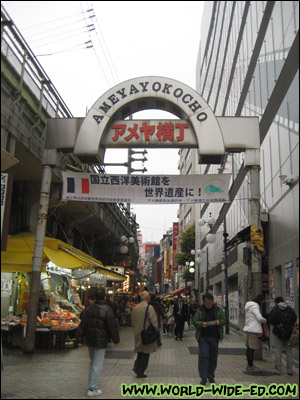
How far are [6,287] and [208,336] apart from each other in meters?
7.94

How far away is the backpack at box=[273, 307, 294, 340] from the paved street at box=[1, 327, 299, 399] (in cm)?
87

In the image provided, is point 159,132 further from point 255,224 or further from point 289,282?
point 289,282

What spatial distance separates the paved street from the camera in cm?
716

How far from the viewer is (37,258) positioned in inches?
460

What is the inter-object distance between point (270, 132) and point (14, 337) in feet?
36.2

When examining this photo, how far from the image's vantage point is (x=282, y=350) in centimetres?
928

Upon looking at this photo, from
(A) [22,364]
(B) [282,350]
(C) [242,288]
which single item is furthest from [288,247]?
(C) [242,288]

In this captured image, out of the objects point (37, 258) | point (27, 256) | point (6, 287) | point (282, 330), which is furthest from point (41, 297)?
point (282, 330)

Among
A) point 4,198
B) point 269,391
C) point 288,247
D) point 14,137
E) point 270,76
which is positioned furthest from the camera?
point 270,76

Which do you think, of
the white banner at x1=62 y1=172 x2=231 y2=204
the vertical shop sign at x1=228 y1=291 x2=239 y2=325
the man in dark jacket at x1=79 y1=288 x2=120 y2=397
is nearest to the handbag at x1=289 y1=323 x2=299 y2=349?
the man in dark jacket at x1=79 y1=288 x2=120 y2=397

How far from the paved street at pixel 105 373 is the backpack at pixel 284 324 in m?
0.87

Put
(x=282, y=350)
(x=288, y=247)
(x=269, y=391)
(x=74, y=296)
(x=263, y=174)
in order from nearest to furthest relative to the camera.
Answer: (x=269, y=391), (x=282, y=350), (x=288, y=247), (x=263, y=174), (x=74, y=296)

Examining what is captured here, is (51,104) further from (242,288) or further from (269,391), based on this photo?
(242,288)

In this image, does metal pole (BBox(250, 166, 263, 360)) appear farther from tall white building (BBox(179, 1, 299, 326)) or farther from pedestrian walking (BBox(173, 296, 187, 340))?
pedestrian walking (BBox(173, 296, 187, 340))
